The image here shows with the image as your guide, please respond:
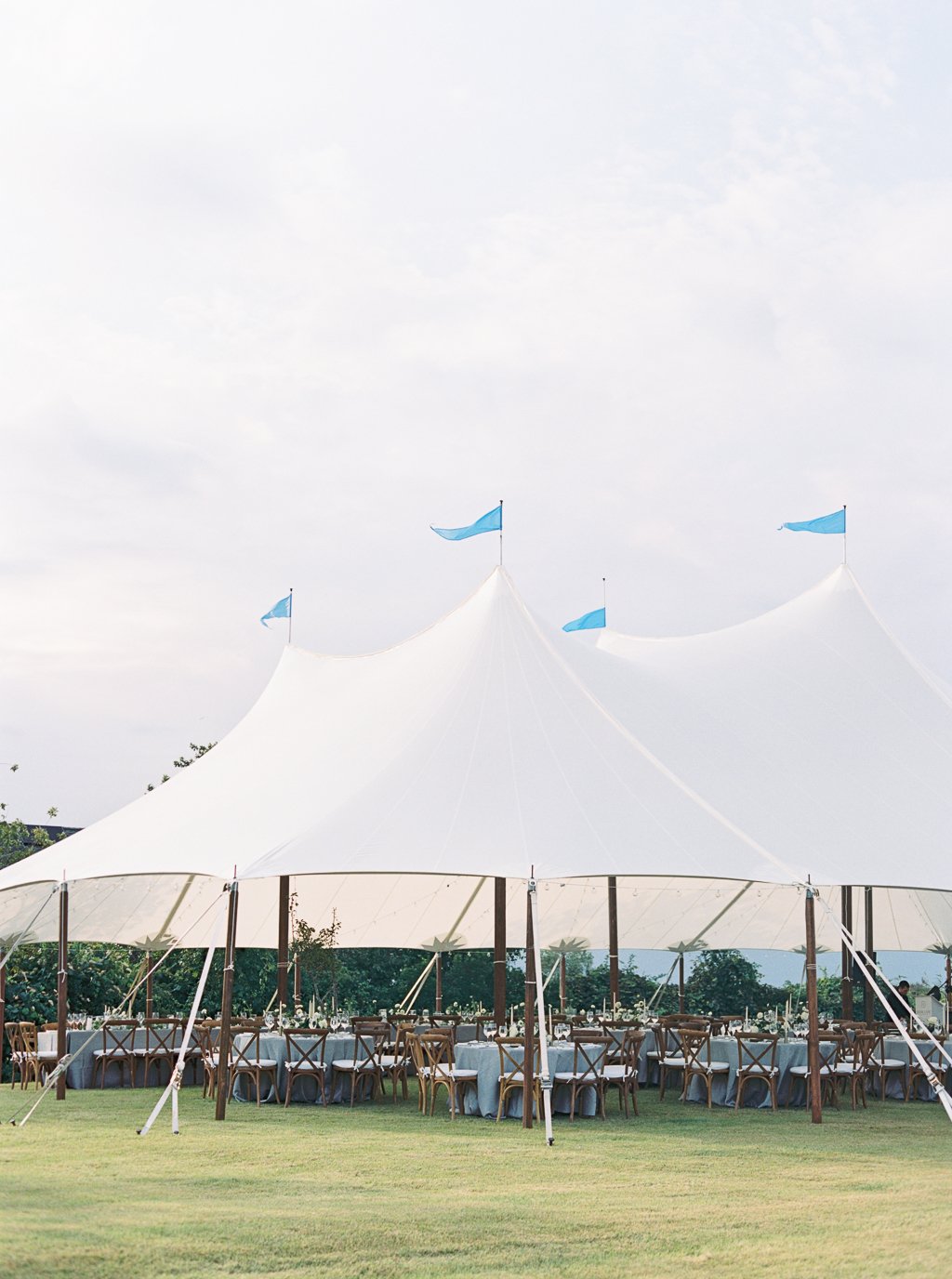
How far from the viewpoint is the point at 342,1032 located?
13031 millimetres

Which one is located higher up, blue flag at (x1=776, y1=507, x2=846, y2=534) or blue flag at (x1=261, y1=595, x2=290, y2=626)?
blue flag at (x1=776, y1=507, x2=846, y2=534)

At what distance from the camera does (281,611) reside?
1609 cm

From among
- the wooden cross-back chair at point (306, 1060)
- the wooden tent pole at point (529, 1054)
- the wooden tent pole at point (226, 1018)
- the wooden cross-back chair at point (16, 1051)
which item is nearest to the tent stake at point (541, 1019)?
the wooden tent pole at point (529, 1054)

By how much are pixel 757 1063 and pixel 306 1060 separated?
4.02 meters

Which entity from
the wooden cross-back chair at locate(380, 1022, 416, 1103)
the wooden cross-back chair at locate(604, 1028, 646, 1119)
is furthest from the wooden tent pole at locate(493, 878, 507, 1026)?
the wooden cross-back chair at locate(604, 1028, 646, 1119)

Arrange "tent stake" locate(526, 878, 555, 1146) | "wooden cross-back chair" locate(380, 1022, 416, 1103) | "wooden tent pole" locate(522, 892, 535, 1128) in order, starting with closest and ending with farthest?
1. "tent stake" locate(526, 878, 555, 1146)
2. "wooden tent pole" locate(522, 892, 535, 1128)
3. "wooden cross-back chair" locate(380, 1022, 416, 1103)

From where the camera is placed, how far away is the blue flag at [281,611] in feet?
52.7

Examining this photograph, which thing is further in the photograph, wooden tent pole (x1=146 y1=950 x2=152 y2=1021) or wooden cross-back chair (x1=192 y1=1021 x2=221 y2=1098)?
wooden tent pole (x1=146 y1=950 x2=152 y2=1021)

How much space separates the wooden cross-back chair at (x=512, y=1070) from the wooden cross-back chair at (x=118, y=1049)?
15.7ft

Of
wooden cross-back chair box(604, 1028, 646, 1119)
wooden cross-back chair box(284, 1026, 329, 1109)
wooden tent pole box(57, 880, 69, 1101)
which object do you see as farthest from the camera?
wooden cross-back chair box(284, 1026, 329, 1109)

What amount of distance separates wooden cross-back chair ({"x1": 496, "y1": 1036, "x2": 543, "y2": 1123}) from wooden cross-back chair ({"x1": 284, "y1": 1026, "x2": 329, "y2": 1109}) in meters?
1.80

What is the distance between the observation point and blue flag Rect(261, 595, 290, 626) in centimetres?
1606

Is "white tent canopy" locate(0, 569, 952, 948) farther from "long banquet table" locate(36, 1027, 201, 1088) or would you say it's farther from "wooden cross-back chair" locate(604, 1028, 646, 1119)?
"wooden cross-back chair" locate(604, 1028, 646, 1119)

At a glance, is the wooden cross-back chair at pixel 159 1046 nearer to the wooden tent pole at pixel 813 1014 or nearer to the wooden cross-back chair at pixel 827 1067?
the wooden cross-back chair at pixel 827 1067
